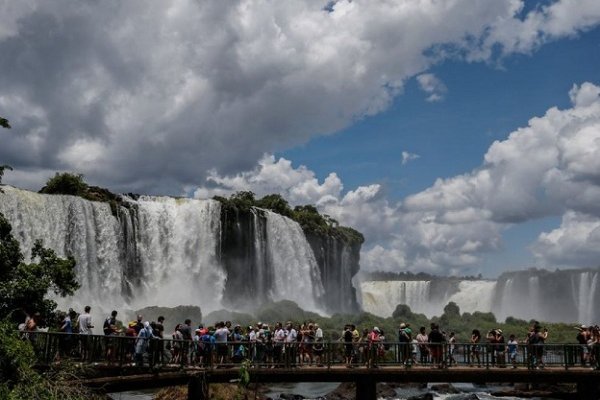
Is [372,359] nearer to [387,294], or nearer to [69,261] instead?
[69,261]

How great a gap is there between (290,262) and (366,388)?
44389mm

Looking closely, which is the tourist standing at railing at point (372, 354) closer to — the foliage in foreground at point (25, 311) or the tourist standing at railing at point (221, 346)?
the tourist standing at railing at point (221, 346)

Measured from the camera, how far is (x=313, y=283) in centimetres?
6950

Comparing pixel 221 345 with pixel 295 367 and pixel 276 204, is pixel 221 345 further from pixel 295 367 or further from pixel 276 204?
pixel 276 204

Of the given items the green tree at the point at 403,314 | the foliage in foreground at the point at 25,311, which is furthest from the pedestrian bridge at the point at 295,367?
the green tree at the point at 403,314

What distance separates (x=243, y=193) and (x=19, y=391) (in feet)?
202

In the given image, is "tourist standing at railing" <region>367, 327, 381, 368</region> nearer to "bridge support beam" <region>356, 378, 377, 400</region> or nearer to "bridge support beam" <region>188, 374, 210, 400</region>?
"bridge support beam" <region>356, 378, 377, 400</region>

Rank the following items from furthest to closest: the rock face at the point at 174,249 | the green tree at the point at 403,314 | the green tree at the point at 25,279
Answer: the green tree at the point at 403,314 < the rock face at the point at 174,249 < the green tree at the point at 25,279

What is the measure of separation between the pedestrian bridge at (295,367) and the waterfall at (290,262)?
41007 mm

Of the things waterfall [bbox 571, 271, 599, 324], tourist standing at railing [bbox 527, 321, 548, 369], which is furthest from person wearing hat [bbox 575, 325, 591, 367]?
waterfall [bbox 571, 271, 599, 324]

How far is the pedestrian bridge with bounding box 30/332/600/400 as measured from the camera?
1686 cm

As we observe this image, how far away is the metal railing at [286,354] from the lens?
16891 millimetres

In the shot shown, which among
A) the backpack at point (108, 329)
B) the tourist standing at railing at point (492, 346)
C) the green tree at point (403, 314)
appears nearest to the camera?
the backpack at point (108, 329)

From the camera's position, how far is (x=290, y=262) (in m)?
65.3
